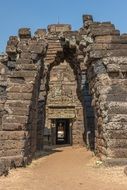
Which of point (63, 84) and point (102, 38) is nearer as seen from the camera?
point (102, 38)

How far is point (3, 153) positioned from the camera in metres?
9.92

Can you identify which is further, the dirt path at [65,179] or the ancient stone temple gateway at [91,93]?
the ancient stone temple gateway at [91,93]

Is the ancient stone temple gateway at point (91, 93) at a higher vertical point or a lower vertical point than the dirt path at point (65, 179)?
higher

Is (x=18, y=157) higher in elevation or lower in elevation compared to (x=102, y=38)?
lower

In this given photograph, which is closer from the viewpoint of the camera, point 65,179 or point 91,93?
point 65,179

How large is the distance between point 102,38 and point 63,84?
9812mm

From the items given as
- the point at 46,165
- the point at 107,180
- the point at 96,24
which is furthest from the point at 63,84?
the point at 107,180

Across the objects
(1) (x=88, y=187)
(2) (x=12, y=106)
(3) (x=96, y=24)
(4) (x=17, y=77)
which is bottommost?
(1) (x=88, y=187)

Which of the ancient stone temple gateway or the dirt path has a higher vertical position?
the ancient stone temple gateway

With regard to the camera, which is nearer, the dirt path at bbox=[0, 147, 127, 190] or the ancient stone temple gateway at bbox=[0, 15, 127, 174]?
the dirt path at bbox=[0, 147, 127, 190]

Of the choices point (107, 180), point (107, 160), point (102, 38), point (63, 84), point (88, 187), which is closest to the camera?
point (88, 187)

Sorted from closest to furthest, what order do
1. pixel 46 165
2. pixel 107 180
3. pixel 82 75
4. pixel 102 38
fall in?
1. pixel 107 180
2. pixel 46 165
3. pixel 102 38
4. pixel 82 75

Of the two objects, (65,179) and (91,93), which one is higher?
(91,93)

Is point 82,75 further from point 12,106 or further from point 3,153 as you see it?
point 3,153
